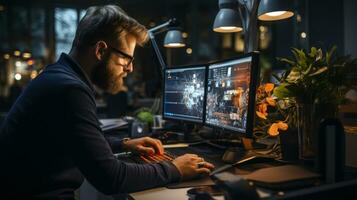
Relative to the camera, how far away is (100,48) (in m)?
1.28

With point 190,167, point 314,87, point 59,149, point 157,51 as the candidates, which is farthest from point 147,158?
point 157,51

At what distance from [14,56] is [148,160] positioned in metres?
4.97

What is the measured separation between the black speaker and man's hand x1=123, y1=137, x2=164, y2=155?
2.39ft

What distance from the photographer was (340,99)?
4.34ft

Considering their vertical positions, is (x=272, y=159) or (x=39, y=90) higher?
(x=39, y=90)

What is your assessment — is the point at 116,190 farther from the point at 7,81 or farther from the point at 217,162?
the point at 7,81

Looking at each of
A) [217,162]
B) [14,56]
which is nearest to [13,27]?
[14,56]

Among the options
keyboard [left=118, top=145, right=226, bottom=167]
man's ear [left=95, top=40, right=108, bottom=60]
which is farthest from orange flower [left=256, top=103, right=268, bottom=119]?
man's ear [left=95, top=40, right=108, bottom=60]

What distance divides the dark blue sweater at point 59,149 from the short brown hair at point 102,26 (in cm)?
13

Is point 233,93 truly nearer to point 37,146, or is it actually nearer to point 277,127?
point 277,127

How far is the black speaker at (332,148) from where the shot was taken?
111 cm

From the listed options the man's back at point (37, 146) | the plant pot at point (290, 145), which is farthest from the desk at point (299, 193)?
the plant pot at point (290, 145)

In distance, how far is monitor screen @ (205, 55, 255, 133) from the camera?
1436mm

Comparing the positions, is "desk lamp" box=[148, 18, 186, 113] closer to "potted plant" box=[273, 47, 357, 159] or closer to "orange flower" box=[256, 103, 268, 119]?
"orange flower" box=[256, 103, 268, 119]
